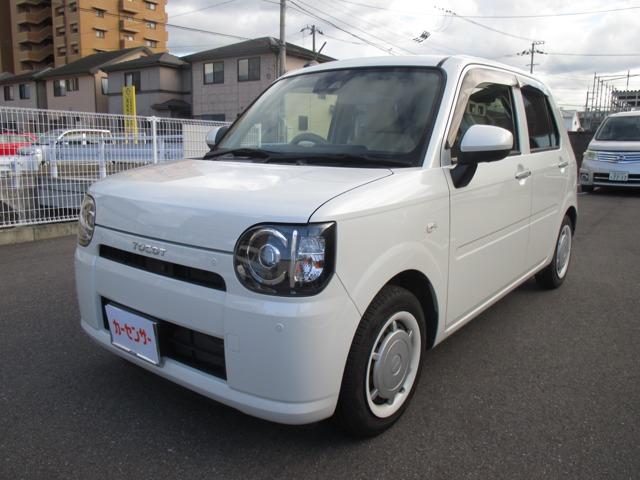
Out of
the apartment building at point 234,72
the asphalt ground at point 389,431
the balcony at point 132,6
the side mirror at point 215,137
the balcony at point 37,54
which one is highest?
the balcony at point 132,6

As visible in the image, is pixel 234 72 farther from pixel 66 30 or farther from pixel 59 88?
pixel 66 30

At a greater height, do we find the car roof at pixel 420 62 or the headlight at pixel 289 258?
the car roof at pixel 420 62

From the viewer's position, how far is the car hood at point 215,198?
1789 millimetres

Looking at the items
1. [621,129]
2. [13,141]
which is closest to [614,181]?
[621,129]

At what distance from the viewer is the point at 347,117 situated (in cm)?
276

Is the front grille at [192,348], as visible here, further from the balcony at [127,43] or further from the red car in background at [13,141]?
the balcony at [127,43]

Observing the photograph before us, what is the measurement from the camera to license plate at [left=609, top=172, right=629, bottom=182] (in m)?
11.2

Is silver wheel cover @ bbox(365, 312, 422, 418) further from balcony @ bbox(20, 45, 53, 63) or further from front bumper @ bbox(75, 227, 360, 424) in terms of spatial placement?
balcony @ bbox(20, 45, 53, 63)

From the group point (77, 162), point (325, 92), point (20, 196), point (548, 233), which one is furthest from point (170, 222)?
point (77, 162)

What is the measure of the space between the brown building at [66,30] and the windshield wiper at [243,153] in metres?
57.5

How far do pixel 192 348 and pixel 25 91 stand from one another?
5143 centimetres

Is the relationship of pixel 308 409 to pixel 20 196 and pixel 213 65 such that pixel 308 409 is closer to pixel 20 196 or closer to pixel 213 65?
pixel 20 196

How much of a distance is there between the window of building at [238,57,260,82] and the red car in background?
79.2ft

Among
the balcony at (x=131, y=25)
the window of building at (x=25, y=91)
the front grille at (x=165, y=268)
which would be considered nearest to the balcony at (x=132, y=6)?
the balcony at (x=131, y=25)
